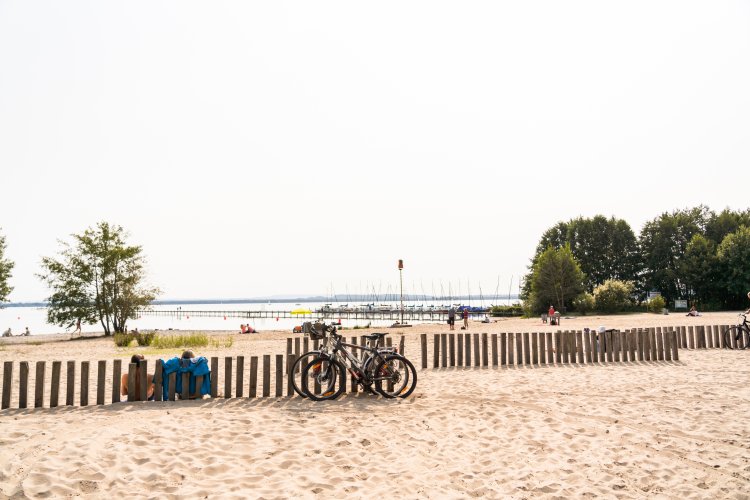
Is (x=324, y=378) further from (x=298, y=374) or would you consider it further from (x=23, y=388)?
(x=23, y=388)

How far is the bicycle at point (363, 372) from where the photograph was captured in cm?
965

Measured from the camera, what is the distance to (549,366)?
45.8ft

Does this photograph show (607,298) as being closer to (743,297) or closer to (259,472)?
(743,297)

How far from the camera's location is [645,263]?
70875mm

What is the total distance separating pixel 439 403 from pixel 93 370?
448 inches

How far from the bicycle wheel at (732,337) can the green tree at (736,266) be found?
43401mm

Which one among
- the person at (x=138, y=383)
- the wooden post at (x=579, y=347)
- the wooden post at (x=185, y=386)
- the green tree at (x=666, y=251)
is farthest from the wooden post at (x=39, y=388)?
the green tree at (x=666, y=251)

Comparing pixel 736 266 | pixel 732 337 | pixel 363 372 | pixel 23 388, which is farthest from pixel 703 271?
pixel 23 388

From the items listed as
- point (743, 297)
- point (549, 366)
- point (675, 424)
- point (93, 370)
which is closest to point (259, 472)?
point (675, 424)

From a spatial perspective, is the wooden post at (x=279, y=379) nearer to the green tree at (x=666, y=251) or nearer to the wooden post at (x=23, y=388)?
the wooden post at (x=23, y=388)

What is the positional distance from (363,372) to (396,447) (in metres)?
3.23

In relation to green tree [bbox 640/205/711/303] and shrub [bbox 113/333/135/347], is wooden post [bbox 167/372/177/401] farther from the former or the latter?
green tree [bbox 640/205/711/303]

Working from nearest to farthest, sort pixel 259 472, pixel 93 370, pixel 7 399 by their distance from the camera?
1. pixel 259 472
2. pixel 7 399
3. pixel 93 370

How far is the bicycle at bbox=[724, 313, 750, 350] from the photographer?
56.3 ft
